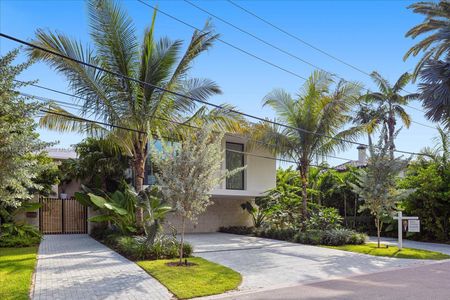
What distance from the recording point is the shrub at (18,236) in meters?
13.9

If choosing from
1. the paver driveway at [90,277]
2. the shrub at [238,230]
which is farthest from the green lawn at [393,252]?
the paver driveway at [90,277]

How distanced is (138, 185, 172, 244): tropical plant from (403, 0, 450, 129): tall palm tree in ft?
40.0

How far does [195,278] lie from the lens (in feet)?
29.6

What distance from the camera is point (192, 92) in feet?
47.3

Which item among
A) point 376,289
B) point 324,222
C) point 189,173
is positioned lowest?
point 376,289

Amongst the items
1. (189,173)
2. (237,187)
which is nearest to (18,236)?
(189,173)

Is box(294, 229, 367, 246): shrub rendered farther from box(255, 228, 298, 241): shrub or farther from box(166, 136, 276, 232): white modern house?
box(166, 136, 276, 232): white modern house

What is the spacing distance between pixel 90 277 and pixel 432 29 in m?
18.5

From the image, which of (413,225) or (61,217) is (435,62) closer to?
(413,225)

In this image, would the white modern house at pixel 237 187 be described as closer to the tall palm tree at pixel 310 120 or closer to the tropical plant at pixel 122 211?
the tall palm tree at pixel 310 120

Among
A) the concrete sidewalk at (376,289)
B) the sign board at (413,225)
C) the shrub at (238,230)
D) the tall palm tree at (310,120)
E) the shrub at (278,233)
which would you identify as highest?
the tall palm tree at (310,120)

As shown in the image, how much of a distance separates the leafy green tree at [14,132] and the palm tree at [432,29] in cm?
1703

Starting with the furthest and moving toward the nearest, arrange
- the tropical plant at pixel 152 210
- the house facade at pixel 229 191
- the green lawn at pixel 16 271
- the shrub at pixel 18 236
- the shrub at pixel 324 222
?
1. the house facade at pixel 229 191
2. the shrub at pixel 324 222
3. the shrub at pixel 18 236
4. the tropical plant at pixel 152 210
5. the green lawn at pixel 16 271

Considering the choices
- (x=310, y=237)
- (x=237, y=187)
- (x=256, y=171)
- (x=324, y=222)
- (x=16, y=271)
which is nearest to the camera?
(x=16, y=271)
